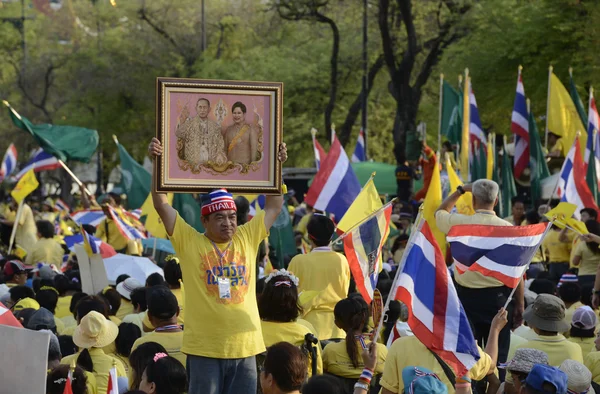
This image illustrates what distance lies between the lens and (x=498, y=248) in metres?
8.18

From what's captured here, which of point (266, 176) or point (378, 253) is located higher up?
point (266, 176)

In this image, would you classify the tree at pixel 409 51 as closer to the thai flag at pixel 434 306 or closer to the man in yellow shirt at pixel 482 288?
the man in yellow shirt at pixel 482 288

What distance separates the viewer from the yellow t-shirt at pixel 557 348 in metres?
7.49

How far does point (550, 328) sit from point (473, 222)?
1365 mm

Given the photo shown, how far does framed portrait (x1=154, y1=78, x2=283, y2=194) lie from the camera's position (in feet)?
22.7

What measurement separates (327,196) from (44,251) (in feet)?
13.5

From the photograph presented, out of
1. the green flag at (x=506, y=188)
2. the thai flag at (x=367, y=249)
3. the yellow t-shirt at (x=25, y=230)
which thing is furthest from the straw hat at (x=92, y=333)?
the yellow t-shirt at (x=25, y=230)

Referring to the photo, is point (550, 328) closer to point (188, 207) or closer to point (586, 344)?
point (586, 344)

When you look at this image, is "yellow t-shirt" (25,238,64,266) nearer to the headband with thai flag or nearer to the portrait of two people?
the portrait of two people

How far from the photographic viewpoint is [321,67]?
39938 millimetres

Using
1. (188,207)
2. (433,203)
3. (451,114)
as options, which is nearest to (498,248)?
(433,203)

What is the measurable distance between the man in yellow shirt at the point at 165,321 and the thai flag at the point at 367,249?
1.84 m

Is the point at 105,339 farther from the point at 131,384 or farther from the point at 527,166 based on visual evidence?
the point at 527,166

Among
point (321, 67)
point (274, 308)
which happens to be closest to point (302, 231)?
point (274, 308)
